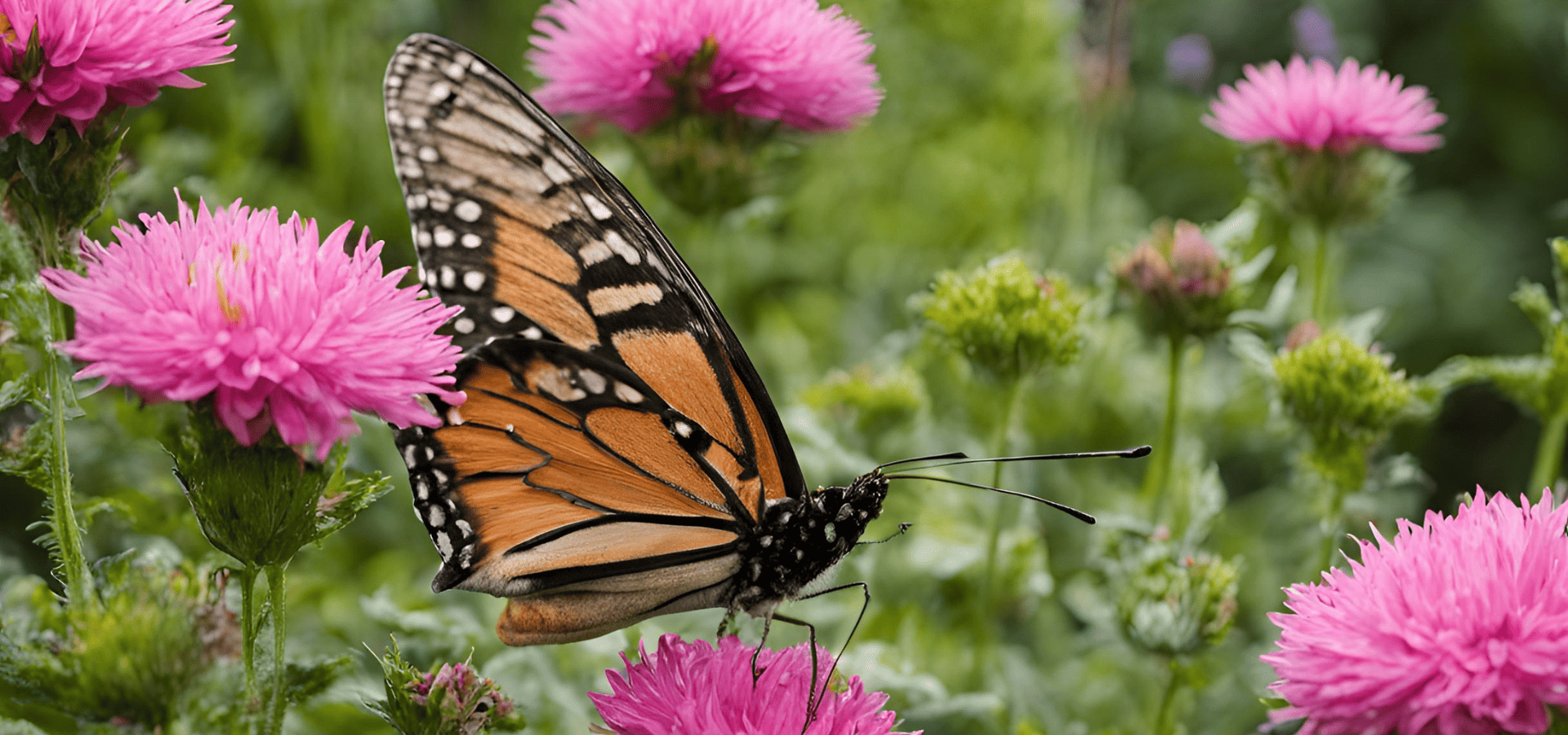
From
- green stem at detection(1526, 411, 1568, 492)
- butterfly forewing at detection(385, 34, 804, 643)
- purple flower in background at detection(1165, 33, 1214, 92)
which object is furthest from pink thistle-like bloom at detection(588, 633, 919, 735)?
purple flower in background at detection(1165, 33, 1214, 92)

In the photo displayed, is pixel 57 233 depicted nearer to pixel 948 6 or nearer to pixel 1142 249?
pixel 1142 249

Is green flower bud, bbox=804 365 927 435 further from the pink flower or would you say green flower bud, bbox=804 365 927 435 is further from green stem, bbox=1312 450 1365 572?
the pink flower

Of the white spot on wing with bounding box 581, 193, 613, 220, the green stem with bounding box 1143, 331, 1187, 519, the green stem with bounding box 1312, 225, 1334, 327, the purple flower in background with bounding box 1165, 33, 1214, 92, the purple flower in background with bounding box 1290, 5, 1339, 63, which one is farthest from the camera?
the purple flower in background with bounding box 1165, 33, 1214, 92

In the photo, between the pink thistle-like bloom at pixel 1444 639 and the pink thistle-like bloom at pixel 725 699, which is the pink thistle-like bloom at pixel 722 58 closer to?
the pink thistle-like bloom at pixel 725 699

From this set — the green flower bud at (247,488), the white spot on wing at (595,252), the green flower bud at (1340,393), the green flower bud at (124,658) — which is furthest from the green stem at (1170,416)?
the green flower bud at (124,658)

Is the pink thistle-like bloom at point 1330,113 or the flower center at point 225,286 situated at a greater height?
the pink thistle-like bloom at point 1330,113

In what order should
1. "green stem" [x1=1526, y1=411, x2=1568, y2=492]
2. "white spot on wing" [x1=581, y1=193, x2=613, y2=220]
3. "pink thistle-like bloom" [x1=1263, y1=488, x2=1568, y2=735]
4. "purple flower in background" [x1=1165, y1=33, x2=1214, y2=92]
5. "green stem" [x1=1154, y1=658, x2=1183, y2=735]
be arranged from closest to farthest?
1. "pink thistle-like bloom" [x1=1263, y1=488, x2=1568, y2=735]
2. "white spot on wing" [x1=581, y1=193, x2=613, y2=220]
3. "green stem" [x1=1154, y1=658, x2=1183, y2=735]
4. "green stem" [x1=1526, y1=411, x2=1568, y2=492]
5. "purple flower in background" [x1=1165, y1=33, x2=1214, y2=92]

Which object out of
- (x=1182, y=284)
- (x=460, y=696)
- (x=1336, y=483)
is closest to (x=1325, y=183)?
(x=1182, y=284)
